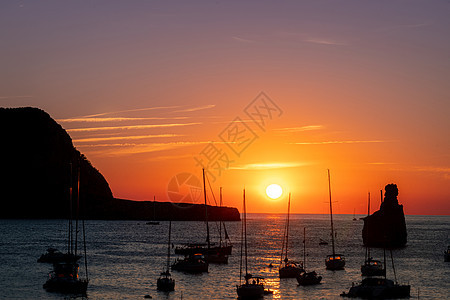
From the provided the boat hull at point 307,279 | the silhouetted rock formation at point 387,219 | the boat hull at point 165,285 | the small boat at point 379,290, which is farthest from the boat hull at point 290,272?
the silhouetted rock formation at point 387,219

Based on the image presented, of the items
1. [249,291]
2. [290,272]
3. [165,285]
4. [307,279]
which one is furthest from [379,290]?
[165,285]

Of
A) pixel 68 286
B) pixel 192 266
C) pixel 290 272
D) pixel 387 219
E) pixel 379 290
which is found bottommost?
pixel 290 272

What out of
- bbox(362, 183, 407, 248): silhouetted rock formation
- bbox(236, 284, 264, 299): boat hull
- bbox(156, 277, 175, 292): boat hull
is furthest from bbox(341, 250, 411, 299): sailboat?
bbox(362, 183, 407, 248): silhouetted rock formation

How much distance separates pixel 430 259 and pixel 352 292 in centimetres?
7499

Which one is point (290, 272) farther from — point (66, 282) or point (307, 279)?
point (66, 282)

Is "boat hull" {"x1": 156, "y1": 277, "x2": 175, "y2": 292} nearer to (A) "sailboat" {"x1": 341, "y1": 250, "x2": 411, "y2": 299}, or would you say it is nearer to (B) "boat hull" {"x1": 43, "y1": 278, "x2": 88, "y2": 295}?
(B) "boat hull" {"x1": 43, "y1": 278, "x2": 88, "y2": 295}

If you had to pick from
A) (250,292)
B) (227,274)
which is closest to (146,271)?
(227,274)

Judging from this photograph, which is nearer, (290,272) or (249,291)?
(249,291)

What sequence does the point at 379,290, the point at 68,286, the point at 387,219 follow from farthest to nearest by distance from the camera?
the point at 387,219 → the point at 68,286 → the point at 379,290

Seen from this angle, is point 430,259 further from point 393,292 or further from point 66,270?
point 66,270

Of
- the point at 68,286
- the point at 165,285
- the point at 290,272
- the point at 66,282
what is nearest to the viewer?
the point at 68,286

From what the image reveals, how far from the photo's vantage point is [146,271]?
331 ft

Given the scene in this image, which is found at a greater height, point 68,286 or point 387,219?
point 387,219

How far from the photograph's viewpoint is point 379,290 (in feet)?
230
